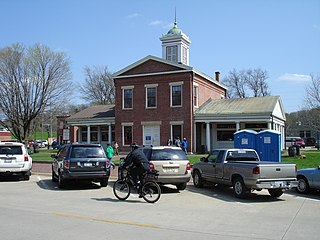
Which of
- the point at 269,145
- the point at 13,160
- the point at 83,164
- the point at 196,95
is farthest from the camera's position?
the point at 196,95

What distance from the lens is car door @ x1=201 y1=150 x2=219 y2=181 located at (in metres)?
14.4

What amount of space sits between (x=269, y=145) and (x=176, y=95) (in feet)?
52.0

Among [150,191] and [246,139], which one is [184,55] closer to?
[246,139]

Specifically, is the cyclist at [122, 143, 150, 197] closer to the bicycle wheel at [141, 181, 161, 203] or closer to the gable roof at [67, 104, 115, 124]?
the bicycle wheel at [141, 181, 161, 203]

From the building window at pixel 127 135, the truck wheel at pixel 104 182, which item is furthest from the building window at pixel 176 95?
the truck wheel at pixel 104 182

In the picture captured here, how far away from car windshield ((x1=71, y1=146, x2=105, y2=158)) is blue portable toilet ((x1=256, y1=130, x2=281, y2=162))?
997cm

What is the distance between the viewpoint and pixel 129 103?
38.3 m

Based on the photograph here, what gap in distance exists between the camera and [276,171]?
12211 millimetres

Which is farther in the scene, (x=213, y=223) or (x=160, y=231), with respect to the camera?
(x=213, y=223)

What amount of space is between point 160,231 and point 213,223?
1.50 m

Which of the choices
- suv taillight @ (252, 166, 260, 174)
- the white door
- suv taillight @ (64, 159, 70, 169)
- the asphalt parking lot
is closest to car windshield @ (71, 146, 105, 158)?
suv taillight @ (64, 159, 70, 169)

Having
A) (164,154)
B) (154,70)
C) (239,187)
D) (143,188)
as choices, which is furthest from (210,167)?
(154,70)

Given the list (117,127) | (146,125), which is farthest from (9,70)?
(146,125)

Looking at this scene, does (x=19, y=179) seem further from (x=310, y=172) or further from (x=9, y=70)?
(x=9, y=70)
